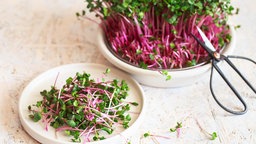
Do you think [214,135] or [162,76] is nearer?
[214,135]

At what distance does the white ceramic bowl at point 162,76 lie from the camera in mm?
1460

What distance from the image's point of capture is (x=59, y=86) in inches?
60.6

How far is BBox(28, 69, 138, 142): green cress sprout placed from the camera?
1312 millimetres

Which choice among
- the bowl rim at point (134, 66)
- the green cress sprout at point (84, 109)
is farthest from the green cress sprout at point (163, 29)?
the green cress sprout at point (84, 109)

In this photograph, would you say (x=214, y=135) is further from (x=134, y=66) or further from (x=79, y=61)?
(x=79, y=61)

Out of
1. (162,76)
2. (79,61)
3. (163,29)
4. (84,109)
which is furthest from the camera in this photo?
(79,61)

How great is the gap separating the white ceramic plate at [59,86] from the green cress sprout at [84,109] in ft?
0.06

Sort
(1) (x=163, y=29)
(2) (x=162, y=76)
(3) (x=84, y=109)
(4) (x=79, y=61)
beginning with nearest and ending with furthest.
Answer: (3) (x=84, y=109) < (2) (x=162, y=76) < (1) (x=163, y=29) < (4) (x=79, y=61)

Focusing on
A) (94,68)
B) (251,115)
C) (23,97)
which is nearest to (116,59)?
(94,68)

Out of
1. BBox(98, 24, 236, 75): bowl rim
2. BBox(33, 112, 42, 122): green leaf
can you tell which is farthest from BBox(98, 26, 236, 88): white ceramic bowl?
BBox(33, 112, 42, 122): green leaf

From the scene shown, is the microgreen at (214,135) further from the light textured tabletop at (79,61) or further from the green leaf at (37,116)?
the green leaf at (37,116)

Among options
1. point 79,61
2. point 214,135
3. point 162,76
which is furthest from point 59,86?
point 214,135

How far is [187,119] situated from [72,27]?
725 millimetres

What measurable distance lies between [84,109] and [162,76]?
30cm
